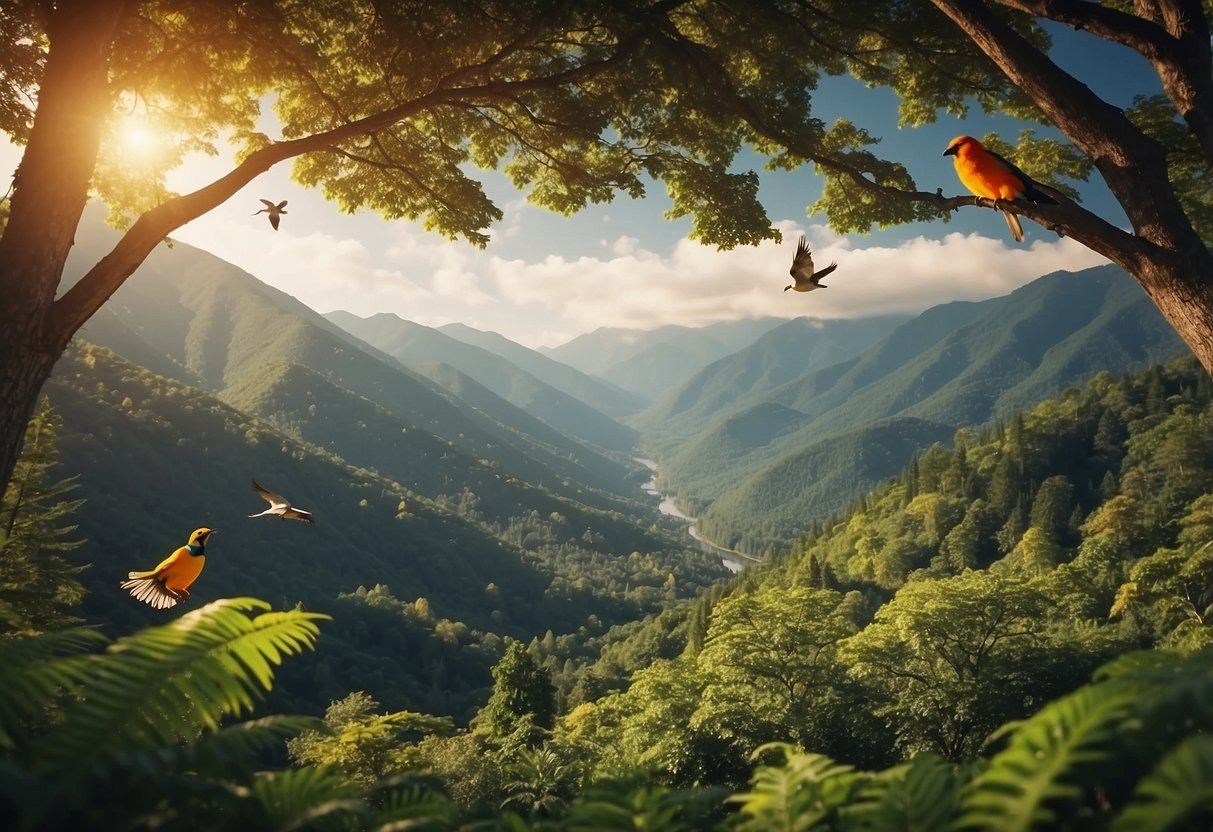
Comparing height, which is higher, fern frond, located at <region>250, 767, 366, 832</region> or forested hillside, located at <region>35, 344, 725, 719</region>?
fern frond, located at <region>250, 767, 366, 832</region>

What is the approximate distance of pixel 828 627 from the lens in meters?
21.8

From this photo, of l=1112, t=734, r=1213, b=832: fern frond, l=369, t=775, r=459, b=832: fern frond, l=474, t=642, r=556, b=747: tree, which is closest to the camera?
l=1112, t=734, r=1213, b=832: fern frond

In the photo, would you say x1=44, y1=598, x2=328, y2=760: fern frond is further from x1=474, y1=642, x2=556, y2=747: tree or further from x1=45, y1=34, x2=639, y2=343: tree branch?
x1=474, y1=642, x2=556, y2=747: tree

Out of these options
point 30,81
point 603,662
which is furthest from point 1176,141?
point 603,662

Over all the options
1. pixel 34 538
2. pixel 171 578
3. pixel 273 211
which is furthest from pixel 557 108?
pixel 34 538

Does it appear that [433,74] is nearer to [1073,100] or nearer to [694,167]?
[694,167]

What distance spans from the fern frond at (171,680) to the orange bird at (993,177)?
5448mm

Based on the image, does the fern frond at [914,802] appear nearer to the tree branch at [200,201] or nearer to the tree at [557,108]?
the tree at [557,108]

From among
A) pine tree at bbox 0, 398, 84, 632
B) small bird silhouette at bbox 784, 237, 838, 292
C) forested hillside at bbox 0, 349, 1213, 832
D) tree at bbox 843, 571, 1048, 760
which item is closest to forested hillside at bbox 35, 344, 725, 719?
forested hillside at bbox 0, 349, 1213, 832

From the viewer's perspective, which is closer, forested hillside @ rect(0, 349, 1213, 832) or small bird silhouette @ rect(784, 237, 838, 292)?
forested hillside @ rect(0, 349, 1213, 832)

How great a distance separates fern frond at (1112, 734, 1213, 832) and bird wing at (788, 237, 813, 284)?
4.90m

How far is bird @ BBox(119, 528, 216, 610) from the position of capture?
196 inches

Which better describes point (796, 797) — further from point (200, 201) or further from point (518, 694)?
point (518, 694)

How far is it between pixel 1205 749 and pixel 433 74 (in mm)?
7259
